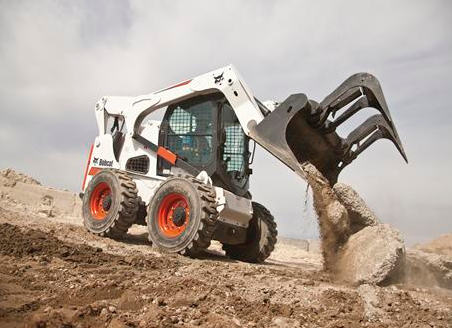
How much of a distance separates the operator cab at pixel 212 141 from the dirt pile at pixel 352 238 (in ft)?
6.01

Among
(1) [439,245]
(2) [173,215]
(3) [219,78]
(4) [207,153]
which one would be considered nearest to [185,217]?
(2) [173,215]

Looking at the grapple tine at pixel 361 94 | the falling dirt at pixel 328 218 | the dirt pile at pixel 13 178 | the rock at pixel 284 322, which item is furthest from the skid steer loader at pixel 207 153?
the dirt pile at pixel 13 178

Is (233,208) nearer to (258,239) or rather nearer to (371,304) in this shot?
(258,239)

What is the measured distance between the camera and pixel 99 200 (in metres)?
8.11

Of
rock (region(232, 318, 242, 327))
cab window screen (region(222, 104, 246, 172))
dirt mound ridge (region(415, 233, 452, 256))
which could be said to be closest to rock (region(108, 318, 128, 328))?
rock (region(232, 318, 242, 327))

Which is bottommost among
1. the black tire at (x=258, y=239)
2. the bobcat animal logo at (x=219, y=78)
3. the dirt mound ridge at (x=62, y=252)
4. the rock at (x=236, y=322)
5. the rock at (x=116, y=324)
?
the rock at (x=116, y=324)

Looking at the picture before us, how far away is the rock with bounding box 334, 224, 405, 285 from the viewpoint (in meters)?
4.89

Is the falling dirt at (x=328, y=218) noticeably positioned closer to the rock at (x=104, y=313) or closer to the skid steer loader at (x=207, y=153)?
the skid steer loader at (x=207, y=153)

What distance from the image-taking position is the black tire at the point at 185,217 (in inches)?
245

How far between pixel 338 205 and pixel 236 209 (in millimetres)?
1811

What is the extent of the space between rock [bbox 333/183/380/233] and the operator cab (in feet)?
6.77

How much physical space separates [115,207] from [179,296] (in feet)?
13.3

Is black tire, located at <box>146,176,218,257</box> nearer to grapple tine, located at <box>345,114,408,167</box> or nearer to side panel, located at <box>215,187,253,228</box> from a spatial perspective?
side panel, located at <box>215,187,253,228</box>

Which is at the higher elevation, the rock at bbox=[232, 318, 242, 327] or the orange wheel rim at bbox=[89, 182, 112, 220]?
the orange wheel rim at bbox=[89, 182, 112, 220]
